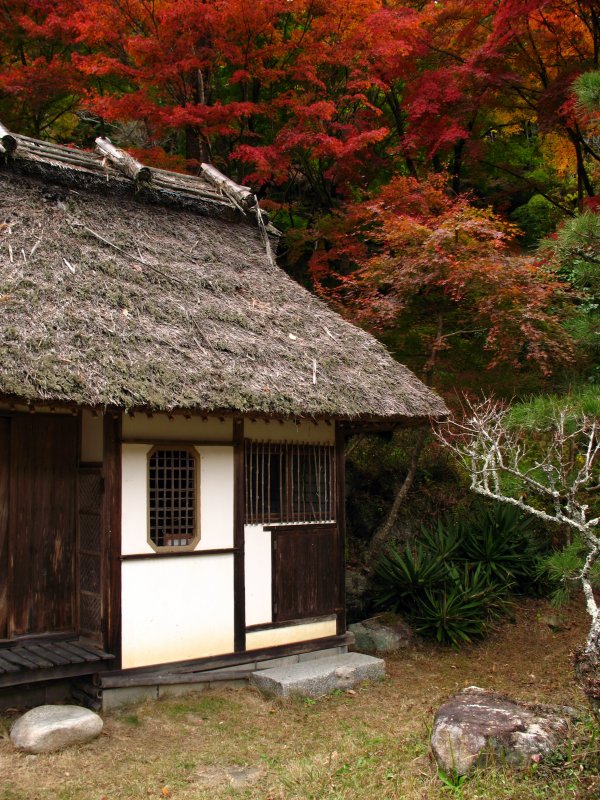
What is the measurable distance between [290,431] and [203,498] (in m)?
1.54

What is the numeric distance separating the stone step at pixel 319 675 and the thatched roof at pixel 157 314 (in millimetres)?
2869

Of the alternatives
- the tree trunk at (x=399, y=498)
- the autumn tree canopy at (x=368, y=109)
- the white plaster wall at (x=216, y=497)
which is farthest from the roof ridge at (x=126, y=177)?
the white plaster wall at (x=216, y=497)

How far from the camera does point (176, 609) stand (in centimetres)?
781

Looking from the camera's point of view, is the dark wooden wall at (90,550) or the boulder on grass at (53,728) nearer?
the boulder on grass at (53,728)

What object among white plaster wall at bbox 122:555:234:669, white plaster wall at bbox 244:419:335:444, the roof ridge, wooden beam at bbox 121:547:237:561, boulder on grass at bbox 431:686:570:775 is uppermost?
the roof ridge

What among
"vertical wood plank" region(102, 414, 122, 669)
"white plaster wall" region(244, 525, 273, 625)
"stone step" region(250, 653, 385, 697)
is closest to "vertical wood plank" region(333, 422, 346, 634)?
"stone step" region(250, 653, 385, 697)

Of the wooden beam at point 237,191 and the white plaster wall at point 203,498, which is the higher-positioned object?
the wooden beam at point 237,191

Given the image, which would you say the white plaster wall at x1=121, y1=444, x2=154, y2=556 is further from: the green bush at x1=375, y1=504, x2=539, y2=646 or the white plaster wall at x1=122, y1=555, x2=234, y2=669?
the green bush at x1=375, y1=504, x2=539, y2=646

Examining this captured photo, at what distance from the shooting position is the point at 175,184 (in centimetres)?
1095

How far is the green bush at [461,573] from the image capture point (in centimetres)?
1027

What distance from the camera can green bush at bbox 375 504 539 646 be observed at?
1027 cm

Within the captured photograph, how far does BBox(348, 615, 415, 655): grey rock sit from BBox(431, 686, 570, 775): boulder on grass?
13.6 feet

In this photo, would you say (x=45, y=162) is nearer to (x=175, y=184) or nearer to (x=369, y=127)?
(x=175, y=184)

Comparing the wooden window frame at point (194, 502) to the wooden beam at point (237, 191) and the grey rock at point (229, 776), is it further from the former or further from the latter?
the wooden beam at point (237, 191)
